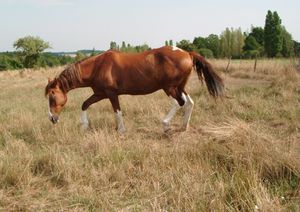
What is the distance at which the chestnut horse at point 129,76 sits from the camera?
22.0 feet

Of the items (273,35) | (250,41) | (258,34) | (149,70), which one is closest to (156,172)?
(149,70)

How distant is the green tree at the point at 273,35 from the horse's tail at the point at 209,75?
44984mm

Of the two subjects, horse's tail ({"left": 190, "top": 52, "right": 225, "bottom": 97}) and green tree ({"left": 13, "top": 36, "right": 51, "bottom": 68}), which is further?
green tree ({"left": 13, "top": 36, "right": 51, "bottom": 68})

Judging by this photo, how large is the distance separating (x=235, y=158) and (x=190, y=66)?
123 inches

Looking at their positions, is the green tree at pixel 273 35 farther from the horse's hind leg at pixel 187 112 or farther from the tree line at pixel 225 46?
the horse's hind leg at pixel 187 112

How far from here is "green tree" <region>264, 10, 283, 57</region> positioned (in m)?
49.4

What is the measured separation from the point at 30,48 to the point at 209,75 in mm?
61360

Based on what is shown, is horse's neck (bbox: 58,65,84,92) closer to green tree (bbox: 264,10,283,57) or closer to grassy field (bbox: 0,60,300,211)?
grassy field (bbox: 0,60,300,211)

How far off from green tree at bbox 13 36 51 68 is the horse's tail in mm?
55858

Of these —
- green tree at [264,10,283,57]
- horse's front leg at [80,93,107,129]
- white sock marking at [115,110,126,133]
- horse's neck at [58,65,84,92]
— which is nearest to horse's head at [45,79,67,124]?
horse's neck at [58,65,84,92]

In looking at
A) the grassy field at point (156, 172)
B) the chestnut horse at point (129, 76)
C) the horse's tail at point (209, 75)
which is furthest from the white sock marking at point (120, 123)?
the horse's tail at point (209, 75)

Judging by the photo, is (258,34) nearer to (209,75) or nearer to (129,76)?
(209,75)

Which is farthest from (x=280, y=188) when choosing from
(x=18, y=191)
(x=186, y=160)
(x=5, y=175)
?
(x=5, y=175)

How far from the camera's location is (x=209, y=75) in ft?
23.3
